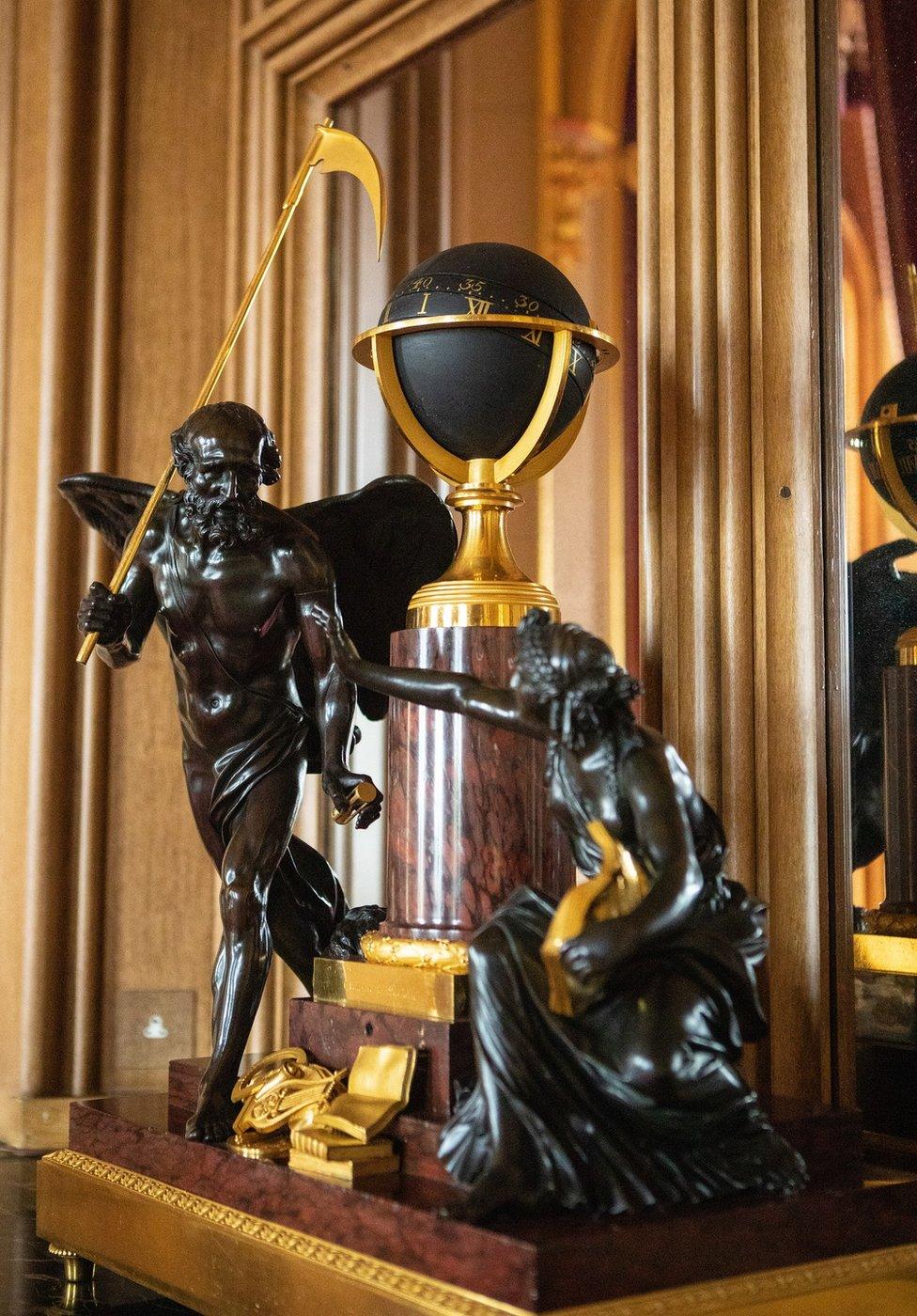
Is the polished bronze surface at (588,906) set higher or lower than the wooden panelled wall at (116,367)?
lower

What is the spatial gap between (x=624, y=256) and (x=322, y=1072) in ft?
7.65

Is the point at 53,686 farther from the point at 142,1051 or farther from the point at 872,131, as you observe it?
the point at 872,131

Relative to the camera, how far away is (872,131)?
10.7 ft

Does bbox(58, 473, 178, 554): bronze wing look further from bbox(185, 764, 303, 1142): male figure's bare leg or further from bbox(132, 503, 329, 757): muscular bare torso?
bbox(185, 764, 303, 1142): male figure's bare leg

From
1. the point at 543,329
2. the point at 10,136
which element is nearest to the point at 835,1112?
the point at 543,329

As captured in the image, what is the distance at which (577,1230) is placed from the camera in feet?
7.13

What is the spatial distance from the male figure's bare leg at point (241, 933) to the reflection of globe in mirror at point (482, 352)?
0.73 m

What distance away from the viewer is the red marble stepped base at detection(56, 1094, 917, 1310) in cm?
212

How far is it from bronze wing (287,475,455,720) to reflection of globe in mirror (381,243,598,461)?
0.35 meters

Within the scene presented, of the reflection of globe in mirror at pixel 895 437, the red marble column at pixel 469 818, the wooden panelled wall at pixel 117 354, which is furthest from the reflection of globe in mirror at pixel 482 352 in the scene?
the wooden panelled wall at pixel 117 354

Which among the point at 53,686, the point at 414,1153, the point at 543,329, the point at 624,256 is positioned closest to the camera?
the point at 414,1153

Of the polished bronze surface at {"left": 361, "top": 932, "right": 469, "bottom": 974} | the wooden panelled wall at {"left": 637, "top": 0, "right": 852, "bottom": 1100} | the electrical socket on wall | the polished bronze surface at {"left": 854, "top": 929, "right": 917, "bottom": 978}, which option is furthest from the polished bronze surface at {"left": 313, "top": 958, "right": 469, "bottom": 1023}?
the electrical socket on wall

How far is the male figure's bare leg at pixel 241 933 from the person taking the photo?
291 cm

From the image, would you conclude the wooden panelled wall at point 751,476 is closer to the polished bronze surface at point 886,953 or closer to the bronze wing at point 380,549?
the polished bronze surface at point 886,953
